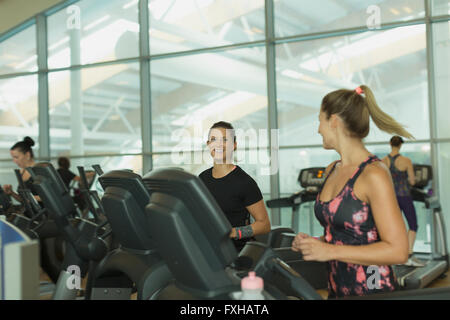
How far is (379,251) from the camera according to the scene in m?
1.26

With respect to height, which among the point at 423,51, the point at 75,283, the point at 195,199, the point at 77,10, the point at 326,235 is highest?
the point at 77,10

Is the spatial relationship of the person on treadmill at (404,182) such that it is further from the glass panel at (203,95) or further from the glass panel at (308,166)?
the glass panel at (203,95)

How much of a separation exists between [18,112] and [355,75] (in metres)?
5.23

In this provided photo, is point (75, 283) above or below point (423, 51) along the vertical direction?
below

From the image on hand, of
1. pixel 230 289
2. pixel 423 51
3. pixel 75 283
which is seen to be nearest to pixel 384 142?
pixel 423 51

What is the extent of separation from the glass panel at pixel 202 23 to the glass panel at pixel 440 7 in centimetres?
195

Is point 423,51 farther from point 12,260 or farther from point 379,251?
point 12,260

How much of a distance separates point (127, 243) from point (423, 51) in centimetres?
471

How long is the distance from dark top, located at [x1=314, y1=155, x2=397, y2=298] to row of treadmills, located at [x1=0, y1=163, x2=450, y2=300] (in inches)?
6.4

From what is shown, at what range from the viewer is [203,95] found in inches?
261

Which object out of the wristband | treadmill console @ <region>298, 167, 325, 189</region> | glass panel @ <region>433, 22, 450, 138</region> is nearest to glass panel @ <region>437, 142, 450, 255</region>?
glass panel @ <region>433, 22, 450, 138</region>

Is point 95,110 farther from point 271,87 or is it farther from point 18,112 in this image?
point 271,87

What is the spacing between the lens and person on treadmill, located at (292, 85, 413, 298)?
1264 millimetres

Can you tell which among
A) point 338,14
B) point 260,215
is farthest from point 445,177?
point 260,215
